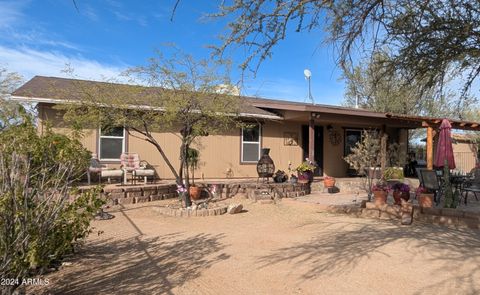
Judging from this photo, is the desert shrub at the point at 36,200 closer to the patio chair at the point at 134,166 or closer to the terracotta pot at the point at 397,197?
the terracotta pot at the point at 397,197

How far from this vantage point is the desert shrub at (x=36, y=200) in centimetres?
304

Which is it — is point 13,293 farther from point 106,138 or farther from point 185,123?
point 106,138

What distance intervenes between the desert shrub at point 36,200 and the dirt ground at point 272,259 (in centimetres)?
78

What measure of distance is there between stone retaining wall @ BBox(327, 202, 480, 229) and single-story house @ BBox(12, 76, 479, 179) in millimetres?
3972

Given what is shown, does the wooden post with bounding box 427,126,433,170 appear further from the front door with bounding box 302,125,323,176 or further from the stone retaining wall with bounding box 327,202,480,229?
the stone retaining wall with bounding box 327,202,480,229

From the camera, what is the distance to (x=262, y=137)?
1427cm

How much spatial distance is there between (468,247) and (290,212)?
4.07 meters

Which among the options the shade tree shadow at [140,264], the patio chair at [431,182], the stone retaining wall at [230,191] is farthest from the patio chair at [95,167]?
the patio chair at [431,182]

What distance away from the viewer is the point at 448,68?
5.54 m

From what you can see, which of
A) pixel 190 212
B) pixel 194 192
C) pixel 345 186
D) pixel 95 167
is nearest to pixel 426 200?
pixel 190 212

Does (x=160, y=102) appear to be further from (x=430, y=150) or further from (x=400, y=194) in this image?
(x=430, y=150)

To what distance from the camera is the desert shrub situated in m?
3.04

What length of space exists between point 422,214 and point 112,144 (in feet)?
28.7

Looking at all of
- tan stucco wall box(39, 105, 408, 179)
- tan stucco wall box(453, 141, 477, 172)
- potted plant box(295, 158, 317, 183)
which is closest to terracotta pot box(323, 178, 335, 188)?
potted plant box(295, 158, 317, 183)
